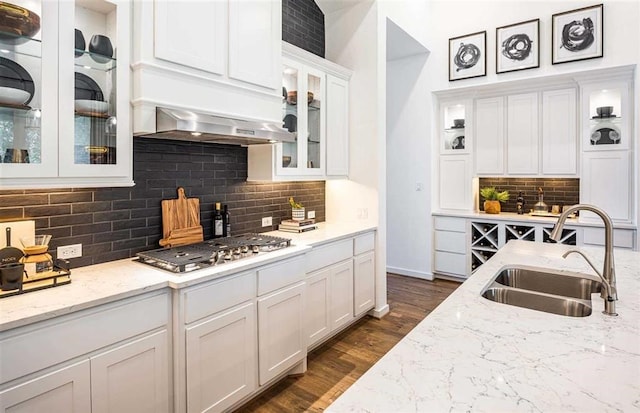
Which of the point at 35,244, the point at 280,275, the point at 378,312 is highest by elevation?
the point at 35,244

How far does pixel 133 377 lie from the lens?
67.7 inches

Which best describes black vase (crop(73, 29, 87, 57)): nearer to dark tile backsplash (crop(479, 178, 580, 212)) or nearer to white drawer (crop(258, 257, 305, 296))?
white drawer (crop(258, 257, 305, 296))

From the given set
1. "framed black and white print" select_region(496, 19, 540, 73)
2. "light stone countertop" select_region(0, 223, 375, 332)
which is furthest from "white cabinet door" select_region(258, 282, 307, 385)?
"framed black and white print" select_region(496, 19, 540, 73)

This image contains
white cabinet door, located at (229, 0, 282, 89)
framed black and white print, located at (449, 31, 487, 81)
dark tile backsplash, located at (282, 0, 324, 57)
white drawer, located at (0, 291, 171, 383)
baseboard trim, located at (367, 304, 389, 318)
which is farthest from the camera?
framed black and white print, located at (449, 31, 487, 81)

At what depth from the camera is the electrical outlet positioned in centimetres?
197

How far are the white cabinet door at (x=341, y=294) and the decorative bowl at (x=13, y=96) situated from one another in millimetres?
2249

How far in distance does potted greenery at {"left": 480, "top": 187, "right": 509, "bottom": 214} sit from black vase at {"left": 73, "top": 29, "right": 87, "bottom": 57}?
464 cm

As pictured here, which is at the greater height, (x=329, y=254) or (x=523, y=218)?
(x=523, y=218)

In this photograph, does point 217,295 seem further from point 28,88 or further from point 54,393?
point 28,88

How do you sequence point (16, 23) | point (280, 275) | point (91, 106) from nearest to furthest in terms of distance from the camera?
point (16, 23) → point (91, 106) → point (280, 275)

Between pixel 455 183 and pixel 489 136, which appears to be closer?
pixel 489 136

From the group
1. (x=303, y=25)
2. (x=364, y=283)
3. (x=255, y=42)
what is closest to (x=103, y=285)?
(x=255, y=42)

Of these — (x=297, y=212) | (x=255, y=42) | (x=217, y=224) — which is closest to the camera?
(x=255, y=42)

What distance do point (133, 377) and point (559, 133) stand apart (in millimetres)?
4795
